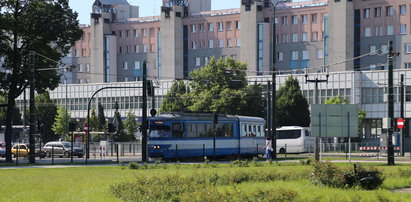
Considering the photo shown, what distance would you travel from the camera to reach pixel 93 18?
138m

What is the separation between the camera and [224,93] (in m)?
90.1

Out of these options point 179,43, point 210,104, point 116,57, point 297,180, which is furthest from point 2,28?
point 116,57

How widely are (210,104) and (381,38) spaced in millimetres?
34619

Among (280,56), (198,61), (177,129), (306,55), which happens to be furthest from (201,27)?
(177,129)

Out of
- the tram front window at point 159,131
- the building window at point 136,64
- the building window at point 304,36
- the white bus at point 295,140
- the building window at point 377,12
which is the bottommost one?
the white bus at point 295,140

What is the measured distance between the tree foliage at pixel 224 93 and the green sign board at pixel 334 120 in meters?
46.7

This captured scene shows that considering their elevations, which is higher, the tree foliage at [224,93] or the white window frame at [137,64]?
the white window frame at [137,64]

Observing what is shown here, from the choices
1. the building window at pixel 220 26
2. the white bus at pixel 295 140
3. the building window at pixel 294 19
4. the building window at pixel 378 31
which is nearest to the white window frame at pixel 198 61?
the building window at pixel 220 26

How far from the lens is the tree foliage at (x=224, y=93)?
89750 millimetres

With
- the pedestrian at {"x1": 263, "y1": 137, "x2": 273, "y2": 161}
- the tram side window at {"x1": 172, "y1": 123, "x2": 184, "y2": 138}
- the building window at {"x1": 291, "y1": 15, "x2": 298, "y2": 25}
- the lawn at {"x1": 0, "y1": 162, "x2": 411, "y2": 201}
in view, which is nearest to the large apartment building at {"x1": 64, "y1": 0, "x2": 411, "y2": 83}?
the building window at {"x1": 291, "y1": 15, "x2": 298, "y2": 25}

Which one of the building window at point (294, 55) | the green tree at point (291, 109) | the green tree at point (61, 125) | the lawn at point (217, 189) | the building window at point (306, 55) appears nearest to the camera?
the lawn at point (217, 189)

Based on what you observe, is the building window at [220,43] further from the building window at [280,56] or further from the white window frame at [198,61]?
the building window at [280,56]

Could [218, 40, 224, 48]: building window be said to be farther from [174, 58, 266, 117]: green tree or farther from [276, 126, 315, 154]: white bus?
[276, 126, 315, 154]: white bus

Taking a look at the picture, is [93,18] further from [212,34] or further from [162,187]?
[162,187]
